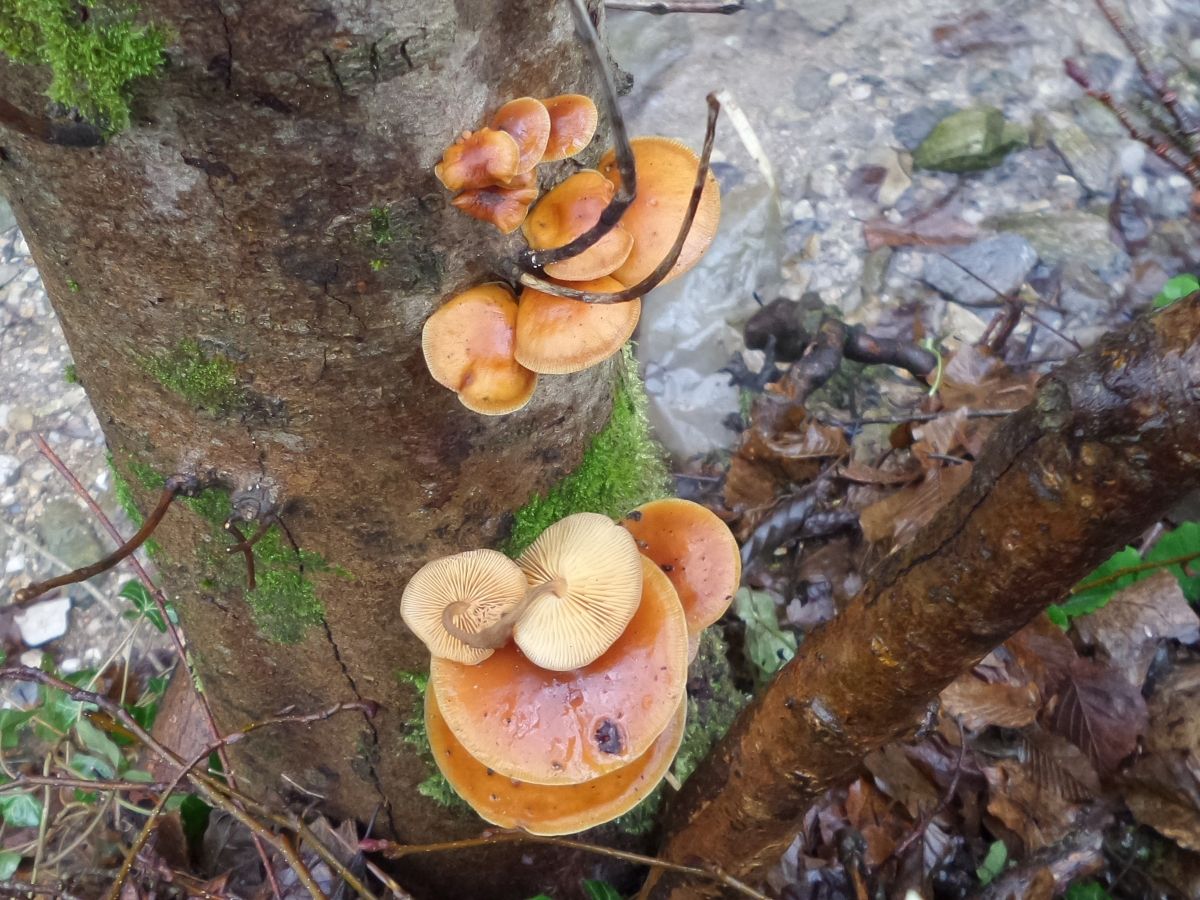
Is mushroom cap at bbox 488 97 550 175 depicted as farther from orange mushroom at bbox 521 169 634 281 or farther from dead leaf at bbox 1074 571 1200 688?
dead leaf at bbox 1074 571 1200 688

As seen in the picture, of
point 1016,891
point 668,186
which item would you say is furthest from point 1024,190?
point 668,186

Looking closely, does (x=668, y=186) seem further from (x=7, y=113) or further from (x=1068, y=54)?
(x=1068, y=54)

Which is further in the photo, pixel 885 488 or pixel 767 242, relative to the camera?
pixel 767 242

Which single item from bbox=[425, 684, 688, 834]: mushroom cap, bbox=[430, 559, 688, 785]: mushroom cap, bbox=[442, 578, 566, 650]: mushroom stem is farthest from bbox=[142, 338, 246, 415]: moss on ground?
bbox=[425, 684, 688, 834]: mushroom cap

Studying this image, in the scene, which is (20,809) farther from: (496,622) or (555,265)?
(555,265)

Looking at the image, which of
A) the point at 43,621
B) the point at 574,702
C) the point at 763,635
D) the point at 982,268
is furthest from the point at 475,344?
the point at 982,268

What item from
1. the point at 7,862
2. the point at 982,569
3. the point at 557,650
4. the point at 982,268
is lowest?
the point at 982,268

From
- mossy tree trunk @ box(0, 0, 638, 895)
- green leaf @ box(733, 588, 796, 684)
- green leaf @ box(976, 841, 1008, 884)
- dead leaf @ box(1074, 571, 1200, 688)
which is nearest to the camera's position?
mossy tree trunk @ box(0, 0, 638, 895)
